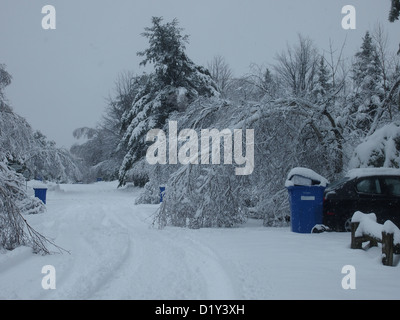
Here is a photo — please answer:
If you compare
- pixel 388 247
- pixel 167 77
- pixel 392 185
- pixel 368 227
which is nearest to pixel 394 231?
pixel 388 247

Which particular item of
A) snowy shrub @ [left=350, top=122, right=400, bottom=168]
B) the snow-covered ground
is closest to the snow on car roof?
snowy shrub @ [left=350, top=122, right=400, bottom=168]

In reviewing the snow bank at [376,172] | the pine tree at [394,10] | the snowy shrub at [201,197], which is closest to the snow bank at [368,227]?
the snow bank at [376,172]

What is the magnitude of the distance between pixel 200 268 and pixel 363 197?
15.8 ft

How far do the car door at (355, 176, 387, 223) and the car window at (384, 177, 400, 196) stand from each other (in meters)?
0.15

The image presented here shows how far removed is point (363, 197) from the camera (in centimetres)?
867

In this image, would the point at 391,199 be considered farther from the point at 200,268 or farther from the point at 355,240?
the point at 200,268

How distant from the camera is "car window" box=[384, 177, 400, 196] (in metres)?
8.68

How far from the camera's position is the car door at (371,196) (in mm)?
8594

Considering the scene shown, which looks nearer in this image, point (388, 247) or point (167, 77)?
point (388, 247)

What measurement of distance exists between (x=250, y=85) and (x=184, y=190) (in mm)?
4504

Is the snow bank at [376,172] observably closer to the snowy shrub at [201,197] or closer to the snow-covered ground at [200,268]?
the snow-covered ground at [200,268]

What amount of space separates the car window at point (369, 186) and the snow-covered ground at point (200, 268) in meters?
1.09

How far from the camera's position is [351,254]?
252 inches

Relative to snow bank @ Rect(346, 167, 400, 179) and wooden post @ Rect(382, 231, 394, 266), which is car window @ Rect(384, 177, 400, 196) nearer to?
snow bank @ Rect(346, 167, 400, 179)
